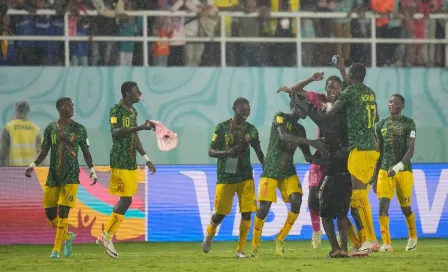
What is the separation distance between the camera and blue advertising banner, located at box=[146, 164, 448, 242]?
61.2ft

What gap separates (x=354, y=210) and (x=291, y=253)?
1565mm

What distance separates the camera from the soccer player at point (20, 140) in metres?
20.2

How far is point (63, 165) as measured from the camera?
14.7 m

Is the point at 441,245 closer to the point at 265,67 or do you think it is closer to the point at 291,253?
the point at 291,253

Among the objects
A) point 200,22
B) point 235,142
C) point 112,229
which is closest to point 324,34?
point 200,22

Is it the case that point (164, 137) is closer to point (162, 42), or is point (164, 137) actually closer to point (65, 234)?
point (65, 234)

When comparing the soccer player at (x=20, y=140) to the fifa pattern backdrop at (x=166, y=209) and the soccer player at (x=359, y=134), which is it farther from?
the soccer player at (x=359, y=134)

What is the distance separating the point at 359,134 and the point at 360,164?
35 centimetres

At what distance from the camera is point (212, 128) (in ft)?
71.3

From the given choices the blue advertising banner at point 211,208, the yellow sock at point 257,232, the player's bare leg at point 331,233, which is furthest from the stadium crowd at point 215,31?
the player's bare leg at point 331,233

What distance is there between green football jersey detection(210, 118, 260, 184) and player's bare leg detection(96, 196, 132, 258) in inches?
52.4

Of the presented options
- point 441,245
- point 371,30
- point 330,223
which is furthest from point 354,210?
point 371,30

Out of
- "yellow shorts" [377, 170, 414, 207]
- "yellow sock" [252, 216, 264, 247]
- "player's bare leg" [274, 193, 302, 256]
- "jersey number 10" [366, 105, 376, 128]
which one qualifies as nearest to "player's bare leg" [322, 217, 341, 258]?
Result: "jersey number 10" [366, 105, 376, 128]

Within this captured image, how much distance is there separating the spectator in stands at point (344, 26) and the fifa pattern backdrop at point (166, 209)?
163 inches
